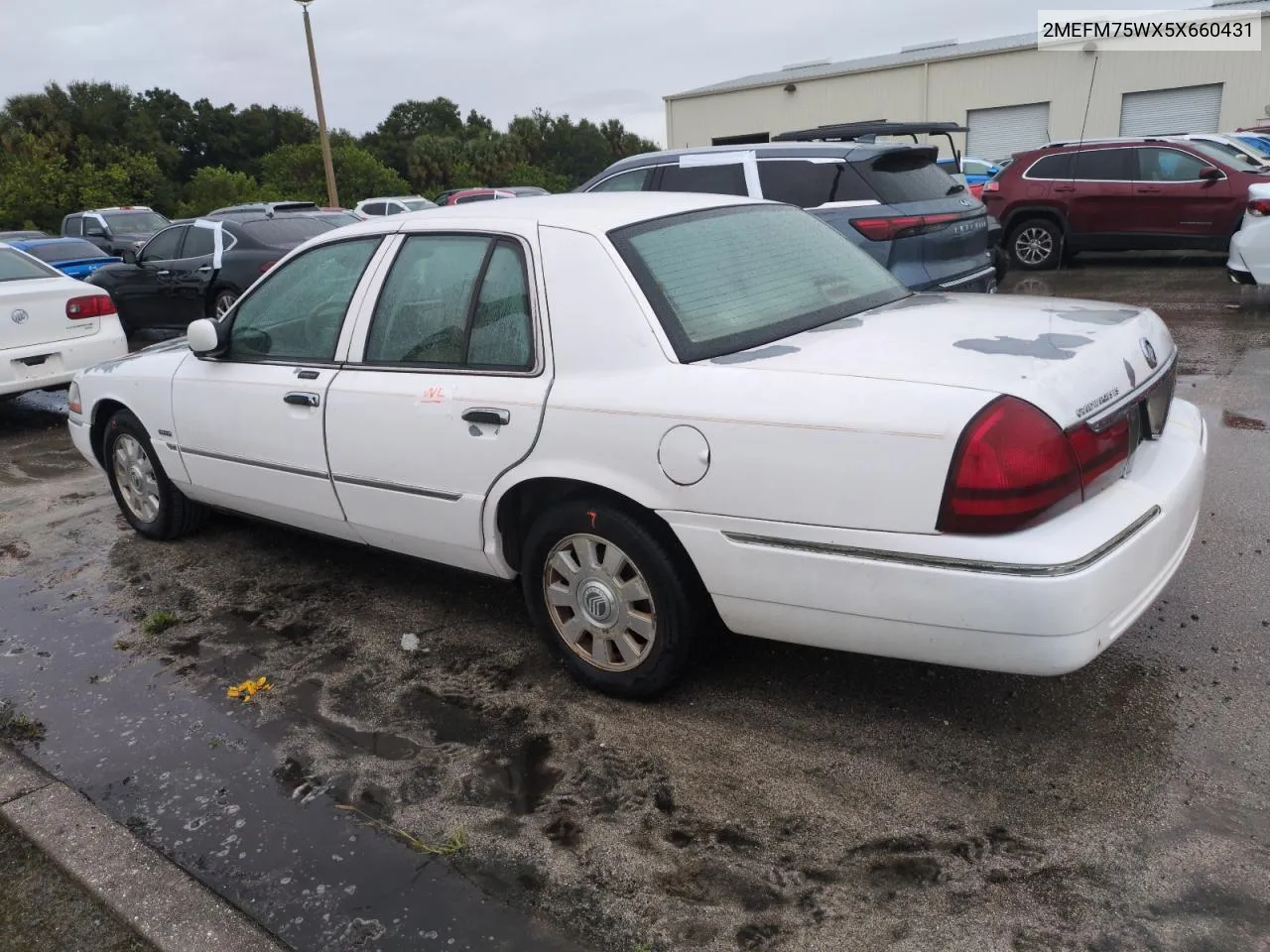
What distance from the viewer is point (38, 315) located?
329 inches

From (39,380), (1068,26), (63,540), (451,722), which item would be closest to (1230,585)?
(451,722)

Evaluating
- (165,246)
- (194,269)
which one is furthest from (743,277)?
(165,246)

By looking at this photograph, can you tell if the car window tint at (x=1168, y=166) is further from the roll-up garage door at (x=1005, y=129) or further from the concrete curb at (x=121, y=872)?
the roll-up garage door at (x=1005, y=129)

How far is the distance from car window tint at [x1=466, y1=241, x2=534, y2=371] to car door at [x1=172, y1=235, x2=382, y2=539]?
2.21 ft

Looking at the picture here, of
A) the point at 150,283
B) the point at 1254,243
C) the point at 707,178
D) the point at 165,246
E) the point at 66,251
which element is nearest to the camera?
the point at 707,178

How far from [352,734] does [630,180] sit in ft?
20.2

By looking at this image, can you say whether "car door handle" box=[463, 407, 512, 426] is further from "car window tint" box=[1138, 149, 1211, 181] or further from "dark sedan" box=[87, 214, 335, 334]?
"car window tint" box=[1138, 149, 1211, 181]

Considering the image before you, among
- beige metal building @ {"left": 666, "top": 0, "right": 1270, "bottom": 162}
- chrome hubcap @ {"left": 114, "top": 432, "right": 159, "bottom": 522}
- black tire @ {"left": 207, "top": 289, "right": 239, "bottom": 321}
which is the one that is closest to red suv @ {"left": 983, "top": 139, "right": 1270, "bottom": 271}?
black tire @ {"left": 207, "top": 289, "right": 239, "bottom": 321}

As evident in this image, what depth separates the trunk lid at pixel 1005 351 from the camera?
2.77 meters

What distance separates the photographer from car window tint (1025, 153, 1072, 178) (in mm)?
13195

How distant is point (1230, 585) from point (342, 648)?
3421mm

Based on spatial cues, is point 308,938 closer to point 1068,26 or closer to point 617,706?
point 617,706

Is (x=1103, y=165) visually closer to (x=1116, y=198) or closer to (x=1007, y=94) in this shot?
(x=1116, y=198)

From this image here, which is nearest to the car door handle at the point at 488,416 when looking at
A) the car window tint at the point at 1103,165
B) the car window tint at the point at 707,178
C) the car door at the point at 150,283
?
the car window tint at the point at 707,178
